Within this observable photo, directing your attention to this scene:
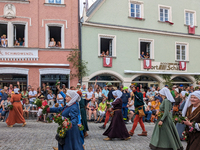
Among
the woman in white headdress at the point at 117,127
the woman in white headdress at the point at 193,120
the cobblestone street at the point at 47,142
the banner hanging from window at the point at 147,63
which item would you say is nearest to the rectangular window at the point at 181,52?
the banner hanging from window at the point at 147,63

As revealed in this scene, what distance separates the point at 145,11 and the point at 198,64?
7.40 meters

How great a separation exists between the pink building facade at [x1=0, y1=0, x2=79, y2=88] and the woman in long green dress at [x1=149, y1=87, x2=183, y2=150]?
1211 centimetres

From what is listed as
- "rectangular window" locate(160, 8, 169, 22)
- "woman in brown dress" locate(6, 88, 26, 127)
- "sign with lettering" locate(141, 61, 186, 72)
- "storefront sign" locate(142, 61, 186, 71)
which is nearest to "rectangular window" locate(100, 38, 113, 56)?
"sign with lettering" locate(141, 61, 186, 72)

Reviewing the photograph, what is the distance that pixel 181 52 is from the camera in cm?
2361

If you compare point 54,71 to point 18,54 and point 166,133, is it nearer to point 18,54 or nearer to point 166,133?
point 18,54

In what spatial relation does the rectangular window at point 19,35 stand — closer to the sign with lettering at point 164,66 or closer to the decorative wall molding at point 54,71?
the decorative wall molding at point 54,71

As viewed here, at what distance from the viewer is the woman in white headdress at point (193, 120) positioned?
197 inches

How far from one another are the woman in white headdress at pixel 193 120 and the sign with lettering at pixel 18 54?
14587 mm

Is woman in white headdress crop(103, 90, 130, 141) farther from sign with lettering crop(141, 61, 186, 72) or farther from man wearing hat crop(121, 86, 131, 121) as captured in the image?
sign with lettering crop(141, 61, 186, 72)

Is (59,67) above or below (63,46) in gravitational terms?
below

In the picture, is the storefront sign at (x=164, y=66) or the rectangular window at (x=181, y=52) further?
the rectangular window at (x=181, y=52)

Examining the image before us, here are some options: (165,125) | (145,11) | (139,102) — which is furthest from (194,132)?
(145,11)

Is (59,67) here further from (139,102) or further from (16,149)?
(16,149)

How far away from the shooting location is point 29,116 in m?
15.5
